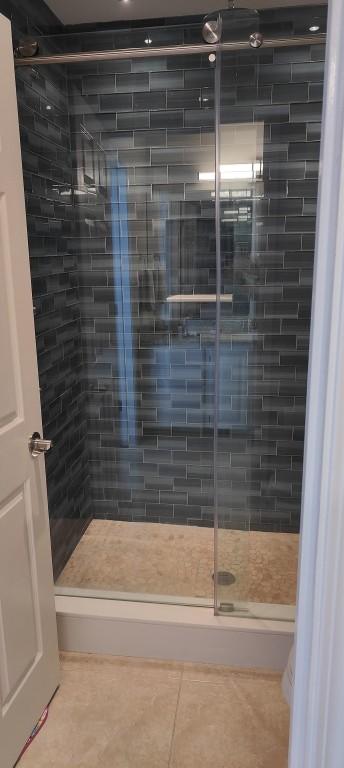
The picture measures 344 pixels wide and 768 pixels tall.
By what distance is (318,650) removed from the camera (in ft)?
2.43

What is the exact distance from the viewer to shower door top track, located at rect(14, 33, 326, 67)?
177 centimetres

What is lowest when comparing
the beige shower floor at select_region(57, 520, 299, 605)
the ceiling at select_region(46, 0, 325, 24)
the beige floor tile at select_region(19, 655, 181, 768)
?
the beige floor tile at select_region(19, 655, 181, 768)

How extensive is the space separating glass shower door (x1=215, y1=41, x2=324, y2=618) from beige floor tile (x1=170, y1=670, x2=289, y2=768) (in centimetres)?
26

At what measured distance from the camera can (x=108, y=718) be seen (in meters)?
1.73

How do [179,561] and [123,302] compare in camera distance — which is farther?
[123,302]

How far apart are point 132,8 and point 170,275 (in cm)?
116

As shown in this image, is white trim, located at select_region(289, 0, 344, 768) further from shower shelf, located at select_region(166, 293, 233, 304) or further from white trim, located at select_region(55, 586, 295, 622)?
shower shelf, located at select_region(166, 293, 233, 304)

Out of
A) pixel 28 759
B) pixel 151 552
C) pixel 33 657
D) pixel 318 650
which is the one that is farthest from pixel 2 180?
pixel 151 552

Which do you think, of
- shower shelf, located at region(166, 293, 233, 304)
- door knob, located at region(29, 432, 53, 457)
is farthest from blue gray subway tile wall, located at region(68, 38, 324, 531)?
door knob, located at region(29, 432, 53, 457)

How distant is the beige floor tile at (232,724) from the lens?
1.57 m

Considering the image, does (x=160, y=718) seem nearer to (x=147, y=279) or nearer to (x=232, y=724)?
(x=232, y=724)

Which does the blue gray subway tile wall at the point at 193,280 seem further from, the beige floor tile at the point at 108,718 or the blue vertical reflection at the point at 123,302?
the beige floor tile at the point at 108,718

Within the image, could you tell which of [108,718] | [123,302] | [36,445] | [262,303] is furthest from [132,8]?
[108,718]

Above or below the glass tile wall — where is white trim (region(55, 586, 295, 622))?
below
